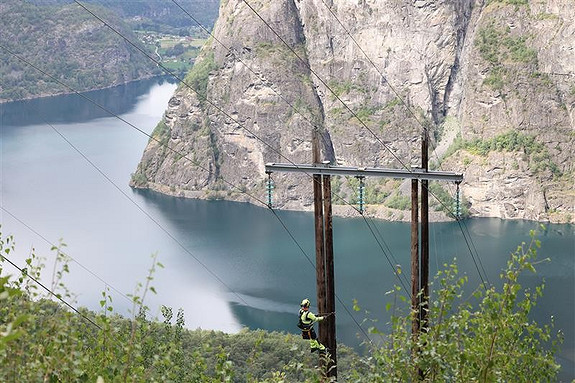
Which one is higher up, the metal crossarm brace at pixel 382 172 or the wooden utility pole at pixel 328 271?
the metal crossarm brace at pixel 382 172

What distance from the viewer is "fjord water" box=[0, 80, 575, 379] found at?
55.8 metres

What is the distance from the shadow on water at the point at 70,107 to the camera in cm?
13738

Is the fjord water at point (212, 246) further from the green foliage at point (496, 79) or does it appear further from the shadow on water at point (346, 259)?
the green foliage at point (496, 79)

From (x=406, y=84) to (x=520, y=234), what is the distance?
27.0 metres

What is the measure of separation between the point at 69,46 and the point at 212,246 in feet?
418

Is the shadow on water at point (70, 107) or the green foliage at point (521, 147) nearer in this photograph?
the green foliage at point (521, 147)

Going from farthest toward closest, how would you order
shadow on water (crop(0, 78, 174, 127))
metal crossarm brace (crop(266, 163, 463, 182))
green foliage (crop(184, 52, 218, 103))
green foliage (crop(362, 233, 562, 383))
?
shadow on water (crop(0, 78, 174, 127)) → green foliage (crop(184, 52, 218, 103)) → metal crossarm brace (crop(266, 163, 463, 182)) → green foliage (crop(362, 233, 562, 383))

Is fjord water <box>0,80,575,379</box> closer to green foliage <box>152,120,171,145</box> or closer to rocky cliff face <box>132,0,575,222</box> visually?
green foliage <box>152,120,171,145</box>

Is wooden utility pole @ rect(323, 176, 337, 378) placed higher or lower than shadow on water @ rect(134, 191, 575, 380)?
higher

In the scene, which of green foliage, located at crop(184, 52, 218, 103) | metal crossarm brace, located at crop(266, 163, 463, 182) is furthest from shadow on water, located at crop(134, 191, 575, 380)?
metal crossarm brace, located at crop(266, 163, 463, 182)

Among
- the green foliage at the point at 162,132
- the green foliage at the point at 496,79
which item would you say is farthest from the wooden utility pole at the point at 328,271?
the green foliage at the point at 162,132

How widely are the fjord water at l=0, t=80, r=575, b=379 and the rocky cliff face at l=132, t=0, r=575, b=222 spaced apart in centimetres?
530

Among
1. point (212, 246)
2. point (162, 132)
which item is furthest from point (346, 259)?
point (162, 132)

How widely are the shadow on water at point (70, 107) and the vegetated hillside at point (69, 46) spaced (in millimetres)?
9040
